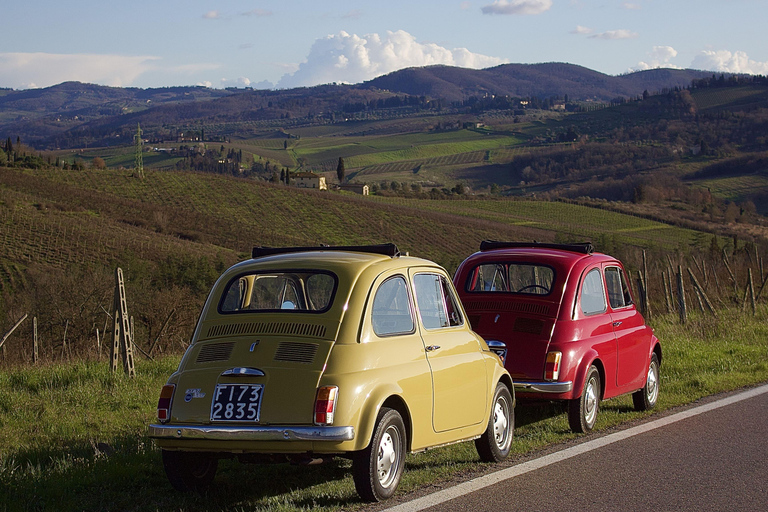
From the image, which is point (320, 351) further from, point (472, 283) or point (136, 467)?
point (472, 283)

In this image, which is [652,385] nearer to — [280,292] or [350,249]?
[350,249]

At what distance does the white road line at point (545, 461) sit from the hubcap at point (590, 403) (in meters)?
0.34

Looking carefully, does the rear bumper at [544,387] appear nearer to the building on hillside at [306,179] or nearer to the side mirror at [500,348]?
the side mirror at [500,348]

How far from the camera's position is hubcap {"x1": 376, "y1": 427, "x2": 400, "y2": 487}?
6016 millimetres

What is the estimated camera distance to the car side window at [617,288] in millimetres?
10016

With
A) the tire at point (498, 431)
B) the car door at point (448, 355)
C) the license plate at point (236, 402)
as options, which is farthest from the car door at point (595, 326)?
the license plate at point (236, 402)

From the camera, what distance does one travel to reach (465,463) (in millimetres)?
7383

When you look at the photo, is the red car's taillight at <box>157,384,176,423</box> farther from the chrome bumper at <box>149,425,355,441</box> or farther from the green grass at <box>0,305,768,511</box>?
the green grass at <box>0,305,768,511</box>

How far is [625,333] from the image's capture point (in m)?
9.92

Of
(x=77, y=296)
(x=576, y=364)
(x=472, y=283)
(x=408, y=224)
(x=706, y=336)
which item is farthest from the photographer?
(x=408, y=224)

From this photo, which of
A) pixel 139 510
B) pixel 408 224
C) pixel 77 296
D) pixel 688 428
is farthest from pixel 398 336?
pixel 408 224

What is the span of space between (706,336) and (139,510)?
13424 millimetres

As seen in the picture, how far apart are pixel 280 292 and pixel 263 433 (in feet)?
5.36

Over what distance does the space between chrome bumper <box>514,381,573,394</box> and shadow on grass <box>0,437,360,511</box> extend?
210 cm
